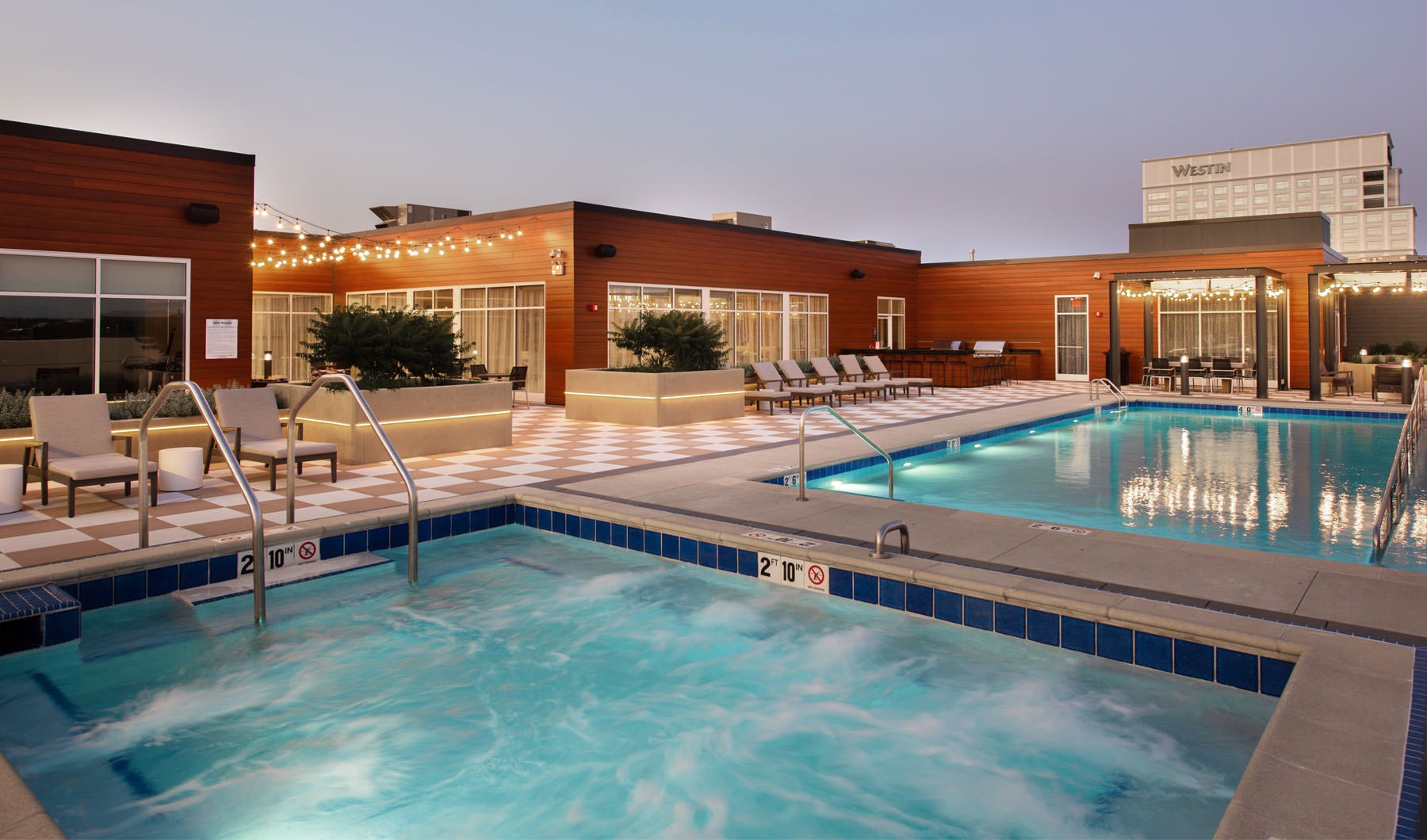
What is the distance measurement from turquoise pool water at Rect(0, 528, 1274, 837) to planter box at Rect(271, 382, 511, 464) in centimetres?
369

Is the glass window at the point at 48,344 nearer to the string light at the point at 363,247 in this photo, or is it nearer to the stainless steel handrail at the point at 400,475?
the stainless steel handrail at the point at 400,475

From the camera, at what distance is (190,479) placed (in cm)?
664

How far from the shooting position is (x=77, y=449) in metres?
6.67

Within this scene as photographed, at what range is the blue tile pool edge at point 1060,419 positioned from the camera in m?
8.02

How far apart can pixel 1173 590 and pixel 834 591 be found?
160 cm

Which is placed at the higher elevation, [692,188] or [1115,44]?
[1115,44]

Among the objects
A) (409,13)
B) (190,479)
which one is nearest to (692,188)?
(409,13)

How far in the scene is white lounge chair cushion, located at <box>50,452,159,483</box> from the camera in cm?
582

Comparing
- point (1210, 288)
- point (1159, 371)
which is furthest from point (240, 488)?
point (1159, 371)

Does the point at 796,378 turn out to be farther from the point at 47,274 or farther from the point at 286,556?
the point at 286,556

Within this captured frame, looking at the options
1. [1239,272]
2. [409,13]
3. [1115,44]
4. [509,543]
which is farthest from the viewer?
[1115,44]

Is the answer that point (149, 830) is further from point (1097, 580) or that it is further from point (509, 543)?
point (1097, 580)

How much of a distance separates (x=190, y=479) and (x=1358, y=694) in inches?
288

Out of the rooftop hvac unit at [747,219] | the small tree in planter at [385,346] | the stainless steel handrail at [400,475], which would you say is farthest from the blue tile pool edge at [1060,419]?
the rooftop hvac unit at [747,219]
